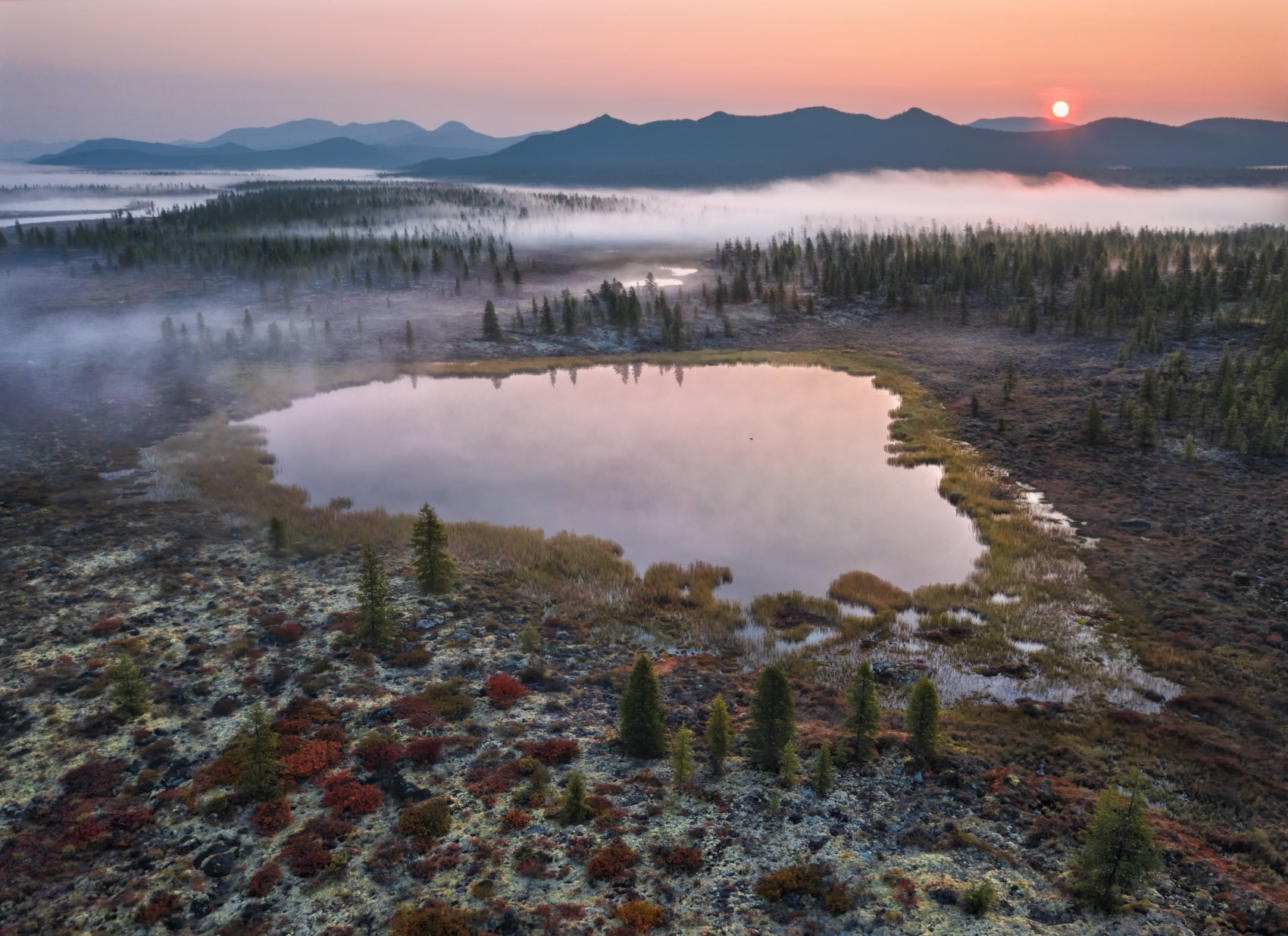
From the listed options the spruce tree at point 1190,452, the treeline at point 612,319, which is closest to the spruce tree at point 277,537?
the spruce tree at point 1190,452

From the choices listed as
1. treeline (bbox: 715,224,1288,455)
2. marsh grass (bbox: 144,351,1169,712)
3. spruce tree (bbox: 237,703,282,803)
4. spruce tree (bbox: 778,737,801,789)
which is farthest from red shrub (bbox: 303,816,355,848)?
treeline (bbox: 715,224,1288,455)

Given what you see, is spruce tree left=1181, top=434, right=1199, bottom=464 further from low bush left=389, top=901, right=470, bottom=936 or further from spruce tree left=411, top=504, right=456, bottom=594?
low bush left=389, top=901, right=470, bottom=936

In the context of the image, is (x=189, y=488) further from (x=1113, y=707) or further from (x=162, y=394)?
(x=1113, y=707)

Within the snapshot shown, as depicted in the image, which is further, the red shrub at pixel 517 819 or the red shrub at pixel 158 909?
the red shrub at pixel 517 819

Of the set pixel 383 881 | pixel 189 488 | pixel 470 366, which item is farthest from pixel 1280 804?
pixel 470 366

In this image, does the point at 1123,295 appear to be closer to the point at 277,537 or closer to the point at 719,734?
the point at 719,734

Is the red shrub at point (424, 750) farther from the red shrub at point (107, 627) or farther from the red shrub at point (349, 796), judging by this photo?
the red shrub at point (107, 627)

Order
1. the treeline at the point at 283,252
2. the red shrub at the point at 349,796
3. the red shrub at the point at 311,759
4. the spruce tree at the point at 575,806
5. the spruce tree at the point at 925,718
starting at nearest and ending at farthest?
the spruce tree at the point at 575,806 → the red shrub at the point at 349,796 → the red shrub at the point at 311,759 → the spruce tree at the point at 925,718 → the treeline at the point at 283,252
